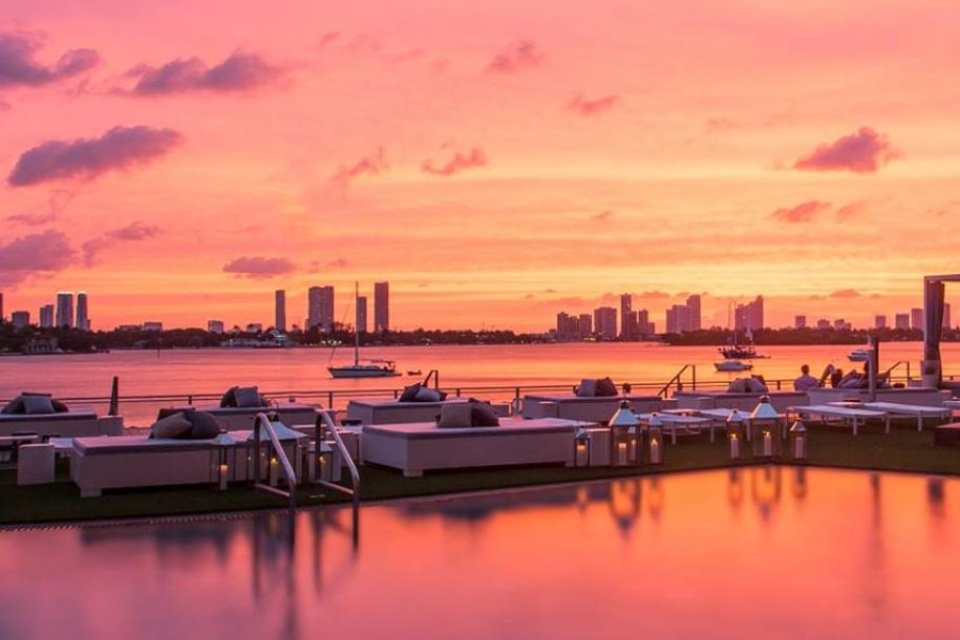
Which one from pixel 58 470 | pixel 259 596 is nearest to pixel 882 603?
pixel 259 596

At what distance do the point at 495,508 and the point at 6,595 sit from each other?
5.44 m

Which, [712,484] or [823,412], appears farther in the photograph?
[823,412]

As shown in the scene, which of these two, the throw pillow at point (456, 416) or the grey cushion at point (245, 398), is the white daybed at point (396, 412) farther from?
the throw pillow at point (456, 416)

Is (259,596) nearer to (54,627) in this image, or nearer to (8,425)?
(54,627)

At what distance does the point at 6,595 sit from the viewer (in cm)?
813

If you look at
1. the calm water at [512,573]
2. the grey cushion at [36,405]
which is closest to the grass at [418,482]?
the calm water at [512,573]

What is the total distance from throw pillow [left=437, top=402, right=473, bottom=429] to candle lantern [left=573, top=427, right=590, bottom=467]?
1.53 metres

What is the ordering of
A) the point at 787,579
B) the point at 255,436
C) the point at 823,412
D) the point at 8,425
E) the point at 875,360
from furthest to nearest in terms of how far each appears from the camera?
the point at 875,360 < the point at 823,412 < the point at 8,425 < the point at 255,436 < the point at 787,579

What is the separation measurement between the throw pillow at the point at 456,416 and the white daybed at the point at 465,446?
0.14 m

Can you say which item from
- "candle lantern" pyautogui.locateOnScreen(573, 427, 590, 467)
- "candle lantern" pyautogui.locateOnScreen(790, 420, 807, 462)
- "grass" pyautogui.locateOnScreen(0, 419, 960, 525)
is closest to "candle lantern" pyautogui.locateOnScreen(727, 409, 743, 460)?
"grass" pyautogui.locateOnScreen(0, 419, 960, 525)

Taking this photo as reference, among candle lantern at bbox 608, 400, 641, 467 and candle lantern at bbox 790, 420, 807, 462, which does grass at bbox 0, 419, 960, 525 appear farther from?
candle lantern at bbox 608, 400, 641, 467

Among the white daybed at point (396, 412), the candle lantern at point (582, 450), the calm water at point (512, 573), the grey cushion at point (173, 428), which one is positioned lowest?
the calm water at point (512, 573)

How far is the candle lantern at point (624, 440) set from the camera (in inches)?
630

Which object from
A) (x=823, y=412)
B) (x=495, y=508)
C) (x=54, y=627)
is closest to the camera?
(x=54, y=627)
